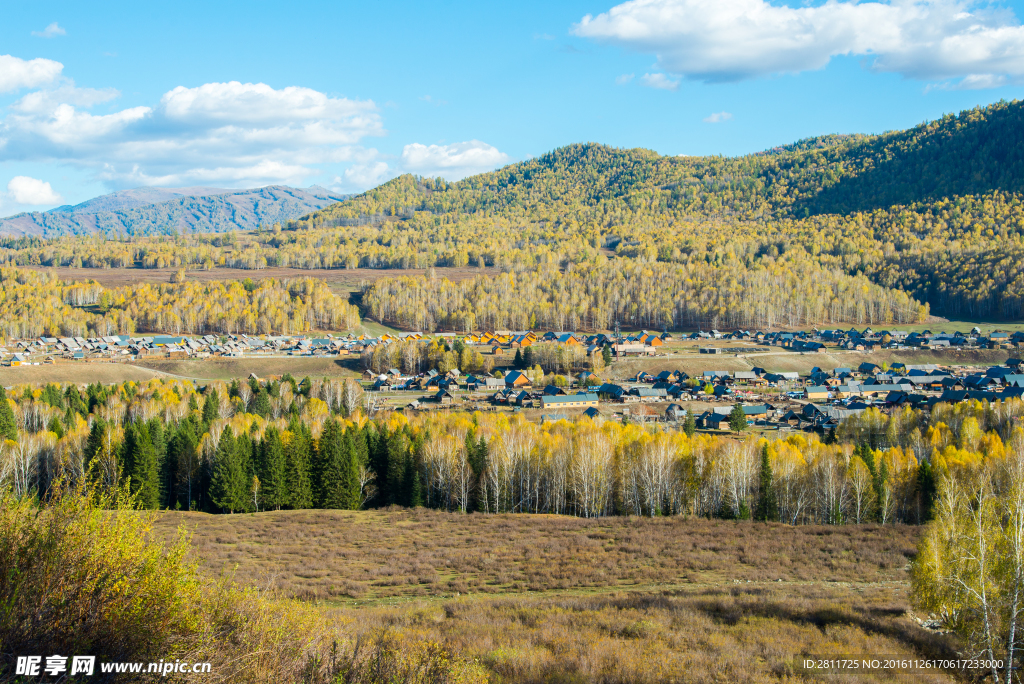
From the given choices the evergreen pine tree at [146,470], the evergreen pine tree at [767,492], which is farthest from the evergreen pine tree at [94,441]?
the evergreen pine tree at [767,492]

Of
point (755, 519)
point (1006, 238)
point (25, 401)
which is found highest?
point (1006, 238)

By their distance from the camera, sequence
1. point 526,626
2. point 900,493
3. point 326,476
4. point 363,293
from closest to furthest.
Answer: point 526,626, point 900,493, point 326,476, point 363,293

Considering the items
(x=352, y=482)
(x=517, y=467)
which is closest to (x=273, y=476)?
(x=352, y=482)

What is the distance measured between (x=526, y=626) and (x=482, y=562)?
33.6ft

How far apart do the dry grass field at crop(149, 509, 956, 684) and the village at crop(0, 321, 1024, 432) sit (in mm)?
26702

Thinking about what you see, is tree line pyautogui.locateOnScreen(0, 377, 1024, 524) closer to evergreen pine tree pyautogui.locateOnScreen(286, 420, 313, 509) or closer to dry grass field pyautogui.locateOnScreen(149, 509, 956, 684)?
evergreen pine tree pyautogui.locateOnScreen(286, 420, 313, 509)

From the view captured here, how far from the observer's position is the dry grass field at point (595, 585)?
15.0 meters

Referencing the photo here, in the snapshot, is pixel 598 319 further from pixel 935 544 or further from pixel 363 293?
pixel 935 544

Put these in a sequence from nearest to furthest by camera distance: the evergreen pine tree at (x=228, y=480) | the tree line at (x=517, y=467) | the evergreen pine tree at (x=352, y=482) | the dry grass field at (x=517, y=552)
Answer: the dry grass field at (x=517, y=552), the tree line at (x=517, y=467), the evergreen pine tree at (x=228, y=480), the evergreen pine tree at (x=352, y=482)

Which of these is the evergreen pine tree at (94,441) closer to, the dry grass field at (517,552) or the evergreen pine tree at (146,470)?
the evergreen pine tree at (146,470)

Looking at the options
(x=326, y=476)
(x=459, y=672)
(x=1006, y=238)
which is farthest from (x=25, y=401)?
(x=1006, y=238)

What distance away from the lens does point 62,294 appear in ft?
466

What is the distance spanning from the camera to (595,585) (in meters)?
24.4

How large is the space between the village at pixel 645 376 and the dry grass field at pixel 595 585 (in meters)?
26.7
